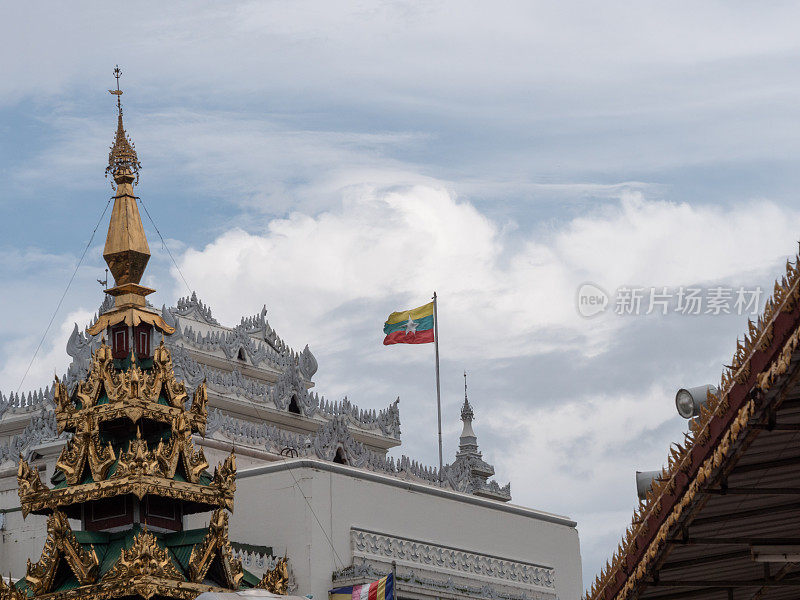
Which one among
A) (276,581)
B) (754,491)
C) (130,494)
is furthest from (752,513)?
(130,494)

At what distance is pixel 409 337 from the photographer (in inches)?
2089

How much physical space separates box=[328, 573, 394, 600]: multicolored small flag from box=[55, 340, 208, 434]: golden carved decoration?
7.42 m

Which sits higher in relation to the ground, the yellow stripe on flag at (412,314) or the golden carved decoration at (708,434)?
the yellow stripe on flag at (412,314)

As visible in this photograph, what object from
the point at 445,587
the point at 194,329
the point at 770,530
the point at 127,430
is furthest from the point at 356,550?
the point at 770,530

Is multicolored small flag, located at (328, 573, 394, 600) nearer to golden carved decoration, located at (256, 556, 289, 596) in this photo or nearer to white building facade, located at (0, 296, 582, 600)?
white building facade, located at (0, 296, 582, 600)

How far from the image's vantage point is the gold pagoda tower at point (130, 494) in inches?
1177

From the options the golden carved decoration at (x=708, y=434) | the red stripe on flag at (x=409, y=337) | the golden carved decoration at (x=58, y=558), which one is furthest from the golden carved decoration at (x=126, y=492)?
the red stripe on flag at (x=409, y=337)

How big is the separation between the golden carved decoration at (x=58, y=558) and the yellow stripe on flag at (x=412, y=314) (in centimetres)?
2390

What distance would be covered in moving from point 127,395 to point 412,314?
22922 mm

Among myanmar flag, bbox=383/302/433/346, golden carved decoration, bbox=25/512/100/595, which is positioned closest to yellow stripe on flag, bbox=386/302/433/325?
myanmar flag, bbox=383/302/433/346

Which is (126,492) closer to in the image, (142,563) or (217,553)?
(142,563)

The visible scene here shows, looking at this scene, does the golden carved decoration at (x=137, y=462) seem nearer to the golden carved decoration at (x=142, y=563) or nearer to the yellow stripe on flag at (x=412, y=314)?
the golden carved decoration at (x=142, y=563)

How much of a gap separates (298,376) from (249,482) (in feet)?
34.9

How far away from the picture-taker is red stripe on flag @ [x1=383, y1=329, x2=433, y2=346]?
173ft
